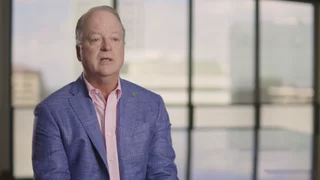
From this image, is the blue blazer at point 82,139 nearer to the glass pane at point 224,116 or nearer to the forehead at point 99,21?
the forehead at point 99,21

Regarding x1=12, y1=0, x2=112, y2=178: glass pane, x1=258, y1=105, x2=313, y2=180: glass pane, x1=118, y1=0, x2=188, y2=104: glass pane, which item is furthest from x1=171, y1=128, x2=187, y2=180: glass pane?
x1=12, y1=0, x2=112, y2=178: glass pane

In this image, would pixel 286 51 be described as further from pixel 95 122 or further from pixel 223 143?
pixel 95 122

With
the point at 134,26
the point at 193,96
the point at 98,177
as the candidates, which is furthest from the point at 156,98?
the point at 193,96

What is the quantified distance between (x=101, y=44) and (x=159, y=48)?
787cm

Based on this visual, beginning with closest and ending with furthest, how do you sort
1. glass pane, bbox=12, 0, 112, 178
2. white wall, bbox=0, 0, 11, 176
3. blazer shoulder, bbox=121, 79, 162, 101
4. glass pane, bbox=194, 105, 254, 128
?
blazer shoulder, bbox=121, 79, 162, 101 → white wall, bbox=0, 0, 11, 176 → glass pane, bbox=12, 0, 112, 178 → glass pane, bbox=194, 105, 254, 128

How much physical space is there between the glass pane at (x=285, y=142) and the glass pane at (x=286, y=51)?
0.78 ft

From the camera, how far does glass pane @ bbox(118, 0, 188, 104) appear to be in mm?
8797

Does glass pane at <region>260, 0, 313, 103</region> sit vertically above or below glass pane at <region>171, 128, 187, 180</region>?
above

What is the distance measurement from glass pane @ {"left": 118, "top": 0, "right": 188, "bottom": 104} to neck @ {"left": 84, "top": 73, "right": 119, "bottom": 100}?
289 inches

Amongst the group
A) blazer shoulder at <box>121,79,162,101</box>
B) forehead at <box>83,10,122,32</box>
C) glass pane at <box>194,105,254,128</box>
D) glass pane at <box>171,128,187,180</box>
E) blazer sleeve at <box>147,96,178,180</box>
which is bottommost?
glass pane at <box>171,128,187,180</box>

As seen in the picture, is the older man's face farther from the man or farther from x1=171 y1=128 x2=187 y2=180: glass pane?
x1=171 y1=128 x2=187 y2=180: glass pane

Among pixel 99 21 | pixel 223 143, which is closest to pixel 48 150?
pixel 99 21

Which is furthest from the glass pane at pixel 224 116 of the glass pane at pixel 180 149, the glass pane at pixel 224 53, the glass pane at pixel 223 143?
the glass pane at pixel 180 149

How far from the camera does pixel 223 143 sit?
8.58 m
